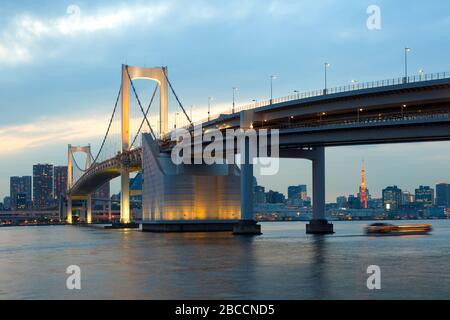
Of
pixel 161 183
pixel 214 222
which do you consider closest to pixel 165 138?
pixel 161 183

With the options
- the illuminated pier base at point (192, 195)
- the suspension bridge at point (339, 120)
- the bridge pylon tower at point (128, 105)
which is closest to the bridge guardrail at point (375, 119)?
the suspension bridge at point (339, 120)

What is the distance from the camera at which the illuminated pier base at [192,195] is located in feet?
345

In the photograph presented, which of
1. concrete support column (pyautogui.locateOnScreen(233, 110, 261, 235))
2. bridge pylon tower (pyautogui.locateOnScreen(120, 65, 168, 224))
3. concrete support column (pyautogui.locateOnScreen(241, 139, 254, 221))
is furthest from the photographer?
bridge pylon tower (pyautogui.locateOnScreen(120, 65, 168, 224))

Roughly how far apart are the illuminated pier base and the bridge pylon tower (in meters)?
15.9

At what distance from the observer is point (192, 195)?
106 meters

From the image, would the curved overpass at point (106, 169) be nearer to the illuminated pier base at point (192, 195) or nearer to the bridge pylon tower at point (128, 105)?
the bridge pylon tower at point (128, 105)

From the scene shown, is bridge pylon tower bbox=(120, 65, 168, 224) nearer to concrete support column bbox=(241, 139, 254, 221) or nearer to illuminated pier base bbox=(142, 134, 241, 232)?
illuminated pier base bbox=(142, 134, 241, 232)

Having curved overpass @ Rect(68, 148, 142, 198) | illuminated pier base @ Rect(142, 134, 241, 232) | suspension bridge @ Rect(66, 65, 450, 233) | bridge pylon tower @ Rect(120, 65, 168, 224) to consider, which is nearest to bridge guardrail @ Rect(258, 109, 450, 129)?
suspension bridge @ Rect(66, 65, 450, 233)

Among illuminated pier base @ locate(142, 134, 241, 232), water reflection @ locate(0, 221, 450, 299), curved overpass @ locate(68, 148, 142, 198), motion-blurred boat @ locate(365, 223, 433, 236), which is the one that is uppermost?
curved overpass @ locate(68, 148, 142, 198)

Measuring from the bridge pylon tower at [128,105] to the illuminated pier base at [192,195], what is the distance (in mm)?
15882

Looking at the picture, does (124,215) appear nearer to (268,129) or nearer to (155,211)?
(155,211)

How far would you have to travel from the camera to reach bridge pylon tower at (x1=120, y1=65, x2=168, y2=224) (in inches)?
5069

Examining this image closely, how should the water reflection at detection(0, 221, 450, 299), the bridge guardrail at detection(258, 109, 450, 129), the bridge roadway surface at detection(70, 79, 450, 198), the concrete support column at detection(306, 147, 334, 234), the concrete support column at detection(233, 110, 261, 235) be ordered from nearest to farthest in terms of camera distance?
the water reflection at detection(0, 221, 450, 299) < the bridge roadway surface at detection(70, 79, 450, 198) < the bridge guardrail at detection(258, 109, 450, 129) < the concrete support column at detection(233, 110, 261, 235) < the concrete support column at detection(306, 147, 334, 234)
